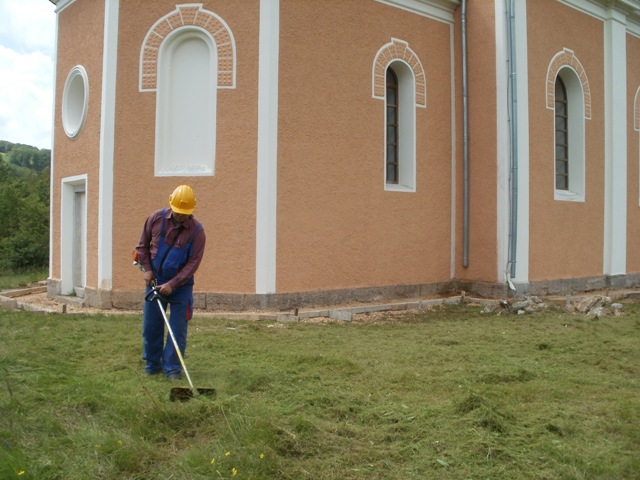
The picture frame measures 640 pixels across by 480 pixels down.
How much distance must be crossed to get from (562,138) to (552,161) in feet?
4.33

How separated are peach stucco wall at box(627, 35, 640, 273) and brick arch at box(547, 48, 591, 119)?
2.03m

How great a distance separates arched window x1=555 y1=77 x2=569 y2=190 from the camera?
46.4 ft

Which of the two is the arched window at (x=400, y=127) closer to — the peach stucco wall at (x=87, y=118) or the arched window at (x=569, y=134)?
the arched window at (x=569, y=134)

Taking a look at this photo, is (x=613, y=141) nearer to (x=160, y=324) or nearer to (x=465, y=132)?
(x=465, y=132)

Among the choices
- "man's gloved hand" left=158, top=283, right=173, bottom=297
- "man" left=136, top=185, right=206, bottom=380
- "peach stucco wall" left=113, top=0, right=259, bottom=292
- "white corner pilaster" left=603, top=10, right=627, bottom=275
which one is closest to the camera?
"man's gloved hand" left=158, top=283, right=173, bottom=297

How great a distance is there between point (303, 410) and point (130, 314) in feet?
19.7

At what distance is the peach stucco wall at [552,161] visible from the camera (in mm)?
12844

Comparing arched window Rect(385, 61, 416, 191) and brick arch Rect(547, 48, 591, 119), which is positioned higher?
brick arch Rect(547, 48, 591, 119)

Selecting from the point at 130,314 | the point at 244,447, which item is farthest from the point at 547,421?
the point at 130,314

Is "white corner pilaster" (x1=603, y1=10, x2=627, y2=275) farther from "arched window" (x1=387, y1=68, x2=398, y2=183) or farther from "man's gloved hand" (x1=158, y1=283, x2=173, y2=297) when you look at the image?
"man's gloved hand" (x1=158, y1=283, x2=173, y2=297)

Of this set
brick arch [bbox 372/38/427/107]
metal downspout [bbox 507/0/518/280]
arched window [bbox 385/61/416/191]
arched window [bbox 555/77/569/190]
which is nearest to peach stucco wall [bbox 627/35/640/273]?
arched window [bbox 555/77/569/190]

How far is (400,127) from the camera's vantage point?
12.7 m

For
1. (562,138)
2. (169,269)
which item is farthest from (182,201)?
(562,138)

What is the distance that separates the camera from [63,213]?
12203mm
